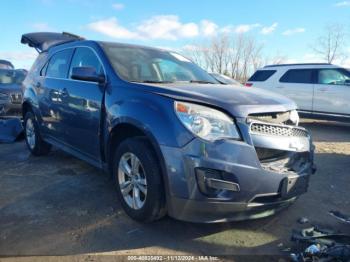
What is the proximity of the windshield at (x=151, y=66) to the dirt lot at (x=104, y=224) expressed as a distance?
1.43m

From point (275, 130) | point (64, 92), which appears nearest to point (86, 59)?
point (64, 92)

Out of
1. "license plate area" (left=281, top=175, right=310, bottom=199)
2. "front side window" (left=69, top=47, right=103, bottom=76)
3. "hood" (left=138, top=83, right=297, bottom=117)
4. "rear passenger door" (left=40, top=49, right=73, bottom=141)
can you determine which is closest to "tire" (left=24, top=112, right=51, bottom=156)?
"rear passenger door" (left=40, top=49, right=73, bottom=141)

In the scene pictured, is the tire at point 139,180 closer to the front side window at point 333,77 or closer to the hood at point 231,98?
the hood at point 231,98

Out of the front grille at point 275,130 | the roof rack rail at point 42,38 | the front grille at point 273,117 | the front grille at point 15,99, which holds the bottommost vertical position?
the front grille at point 15,99

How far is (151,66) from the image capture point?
171 inches

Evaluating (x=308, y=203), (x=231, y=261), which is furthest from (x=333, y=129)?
(x=231, y=261)

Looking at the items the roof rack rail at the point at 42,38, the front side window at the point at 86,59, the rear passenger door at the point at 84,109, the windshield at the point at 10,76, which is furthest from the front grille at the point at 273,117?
the windshield at the point at 10,76

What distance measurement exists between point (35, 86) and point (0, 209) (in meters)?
2.51

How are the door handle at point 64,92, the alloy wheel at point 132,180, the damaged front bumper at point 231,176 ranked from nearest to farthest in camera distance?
the damaged front bumper at point 231,176 → the alloy wheel at point 132,180 → the door handle at point 64,92

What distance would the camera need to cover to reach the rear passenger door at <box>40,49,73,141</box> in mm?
4996

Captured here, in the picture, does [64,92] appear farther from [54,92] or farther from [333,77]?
[333,77]

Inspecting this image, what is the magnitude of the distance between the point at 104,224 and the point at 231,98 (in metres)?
1.69

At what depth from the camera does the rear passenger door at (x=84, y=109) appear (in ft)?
13.4

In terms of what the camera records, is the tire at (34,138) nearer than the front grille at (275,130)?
No
